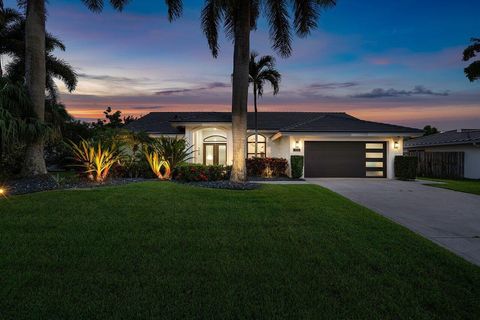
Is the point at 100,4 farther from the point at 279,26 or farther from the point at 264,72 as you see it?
the point at 264,72

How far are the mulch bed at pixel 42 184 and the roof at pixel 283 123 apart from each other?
7472 mm

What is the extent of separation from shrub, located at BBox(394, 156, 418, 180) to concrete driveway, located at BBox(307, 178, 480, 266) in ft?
14.0

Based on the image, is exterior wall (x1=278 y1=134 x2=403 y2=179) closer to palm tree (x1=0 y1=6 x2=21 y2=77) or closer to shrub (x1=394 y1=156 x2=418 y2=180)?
shrub (x1=394 y1=156 x2=418 y2=180)

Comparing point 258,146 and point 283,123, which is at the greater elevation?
point 283,123

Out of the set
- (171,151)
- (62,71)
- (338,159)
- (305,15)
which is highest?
(305,15)

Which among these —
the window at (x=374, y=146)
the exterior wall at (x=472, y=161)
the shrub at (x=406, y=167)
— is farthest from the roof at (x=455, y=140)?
the window at (x=374, y=146)

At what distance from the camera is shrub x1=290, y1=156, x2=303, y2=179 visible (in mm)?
15258

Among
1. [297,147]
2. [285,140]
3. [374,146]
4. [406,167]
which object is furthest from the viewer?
[285,140]

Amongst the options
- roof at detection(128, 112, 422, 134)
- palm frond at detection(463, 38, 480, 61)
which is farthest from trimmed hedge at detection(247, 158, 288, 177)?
palm frond at detection(463, 38, 480, 61)

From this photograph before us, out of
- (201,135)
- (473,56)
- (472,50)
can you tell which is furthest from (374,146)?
(201,135)

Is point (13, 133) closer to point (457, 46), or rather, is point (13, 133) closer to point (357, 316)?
point (357, 316)

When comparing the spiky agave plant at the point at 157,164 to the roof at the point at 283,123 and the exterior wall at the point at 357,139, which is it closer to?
the roof at the point at 283,123

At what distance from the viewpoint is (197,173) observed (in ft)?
38.7

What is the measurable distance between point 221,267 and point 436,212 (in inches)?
261
